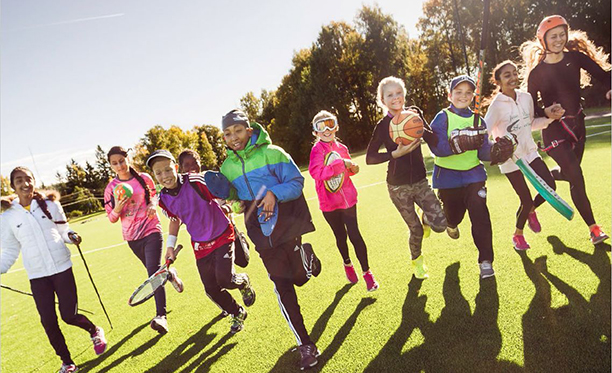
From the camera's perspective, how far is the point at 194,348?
4270 millimetres

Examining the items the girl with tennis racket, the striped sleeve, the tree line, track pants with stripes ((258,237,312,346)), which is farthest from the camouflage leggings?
the tree line

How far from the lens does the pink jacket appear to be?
4.41m

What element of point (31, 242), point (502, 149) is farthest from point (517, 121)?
point (31, 242)

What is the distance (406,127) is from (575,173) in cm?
238

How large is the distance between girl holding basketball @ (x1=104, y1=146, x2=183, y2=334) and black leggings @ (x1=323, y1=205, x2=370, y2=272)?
2.48 metres

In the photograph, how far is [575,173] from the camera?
177 inches

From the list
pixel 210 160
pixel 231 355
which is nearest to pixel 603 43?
pixel 231 355

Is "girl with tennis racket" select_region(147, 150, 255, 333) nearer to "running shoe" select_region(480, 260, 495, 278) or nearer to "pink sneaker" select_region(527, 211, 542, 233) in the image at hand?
"running shoe" select_region(480, 260, 495, 278)

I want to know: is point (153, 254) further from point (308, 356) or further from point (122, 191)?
point (308, 356)

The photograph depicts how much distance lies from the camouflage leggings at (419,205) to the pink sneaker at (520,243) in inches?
50.9

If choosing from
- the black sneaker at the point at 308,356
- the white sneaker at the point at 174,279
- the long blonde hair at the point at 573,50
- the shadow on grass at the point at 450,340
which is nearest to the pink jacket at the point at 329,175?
the shadow on grass at the point at 450,340

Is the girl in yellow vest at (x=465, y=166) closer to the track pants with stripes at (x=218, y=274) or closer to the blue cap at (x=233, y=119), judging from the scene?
the blue cap at (x=233, y=119)

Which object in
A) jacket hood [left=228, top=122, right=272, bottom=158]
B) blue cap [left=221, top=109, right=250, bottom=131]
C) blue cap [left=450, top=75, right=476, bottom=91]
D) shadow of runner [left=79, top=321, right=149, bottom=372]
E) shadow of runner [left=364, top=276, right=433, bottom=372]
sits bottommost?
shadow of runner [left=79, top=321, right=149, bottom=372]

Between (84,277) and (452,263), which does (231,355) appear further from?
(84,277)
